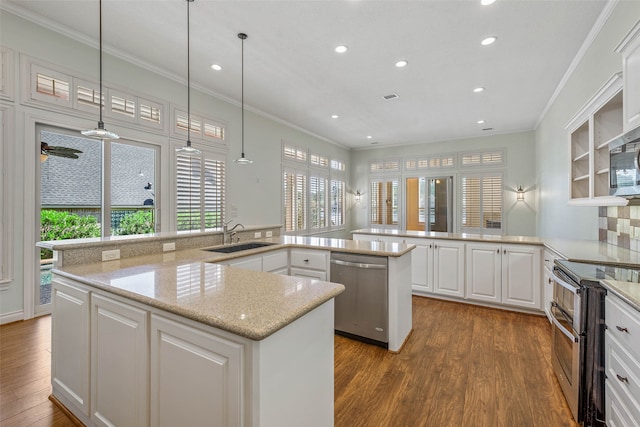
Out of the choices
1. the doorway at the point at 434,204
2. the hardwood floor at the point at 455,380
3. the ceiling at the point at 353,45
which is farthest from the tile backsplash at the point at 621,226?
the doorway at the point at 434,204

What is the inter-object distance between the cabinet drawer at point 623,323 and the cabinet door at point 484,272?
216 cm

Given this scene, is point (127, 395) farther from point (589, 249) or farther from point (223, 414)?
point (589, 249)

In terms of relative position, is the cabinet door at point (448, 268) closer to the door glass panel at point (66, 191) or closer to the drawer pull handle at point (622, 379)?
the drawer pull handle at point (622, 379)

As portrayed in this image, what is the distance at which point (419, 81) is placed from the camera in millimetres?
4195

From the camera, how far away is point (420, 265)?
4.13 meters

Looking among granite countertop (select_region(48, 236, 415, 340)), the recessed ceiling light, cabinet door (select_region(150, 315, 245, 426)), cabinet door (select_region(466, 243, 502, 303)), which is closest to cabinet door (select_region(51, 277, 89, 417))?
granite countertop (select_region(48, 236, 415, 340))

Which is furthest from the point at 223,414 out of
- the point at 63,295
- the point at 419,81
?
the point at 419,81

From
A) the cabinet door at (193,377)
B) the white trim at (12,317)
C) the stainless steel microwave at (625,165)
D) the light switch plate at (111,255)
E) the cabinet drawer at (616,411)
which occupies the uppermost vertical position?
the stainless steel microwave at (625,165)

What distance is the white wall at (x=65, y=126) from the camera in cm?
292

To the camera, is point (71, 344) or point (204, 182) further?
point (204, 182)

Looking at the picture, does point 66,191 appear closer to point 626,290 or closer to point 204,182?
point 204,182

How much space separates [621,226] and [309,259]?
9.75 feet

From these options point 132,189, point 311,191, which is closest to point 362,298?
point 132,189

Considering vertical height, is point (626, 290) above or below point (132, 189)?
below
